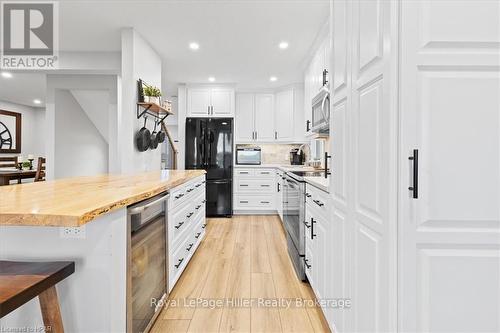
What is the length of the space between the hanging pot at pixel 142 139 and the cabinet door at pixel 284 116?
2.92 m

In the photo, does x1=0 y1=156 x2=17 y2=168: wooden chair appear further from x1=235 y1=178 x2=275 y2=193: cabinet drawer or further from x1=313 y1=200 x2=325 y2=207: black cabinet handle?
x1=313 y1=200 x2=325 y2=207: black cabinet handle

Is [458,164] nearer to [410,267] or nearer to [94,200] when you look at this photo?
[410,267]

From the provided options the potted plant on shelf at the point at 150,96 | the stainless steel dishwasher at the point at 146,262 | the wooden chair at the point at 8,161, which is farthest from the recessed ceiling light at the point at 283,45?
the wooden chair at the point at 8,161

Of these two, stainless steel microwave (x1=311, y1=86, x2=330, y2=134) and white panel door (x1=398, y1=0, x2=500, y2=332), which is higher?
stainless steel microwave (x1=311, y1=86, x2=330, y2=134)

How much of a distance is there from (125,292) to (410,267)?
1.21 meters

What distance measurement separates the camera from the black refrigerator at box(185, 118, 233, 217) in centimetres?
531

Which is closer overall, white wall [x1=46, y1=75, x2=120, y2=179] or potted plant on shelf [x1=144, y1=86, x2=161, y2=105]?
potted plant on shelf [x1=144, y1=86, x2=161, y2=105]

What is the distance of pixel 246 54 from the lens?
159 inches

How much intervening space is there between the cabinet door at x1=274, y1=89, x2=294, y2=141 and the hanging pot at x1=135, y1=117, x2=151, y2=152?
292 cm

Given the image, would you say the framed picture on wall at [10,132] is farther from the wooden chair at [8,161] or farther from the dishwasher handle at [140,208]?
the dishwasher handle at [140,208]

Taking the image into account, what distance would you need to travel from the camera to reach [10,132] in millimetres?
7781

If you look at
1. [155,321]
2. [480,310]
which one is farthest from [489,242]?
[155,321]

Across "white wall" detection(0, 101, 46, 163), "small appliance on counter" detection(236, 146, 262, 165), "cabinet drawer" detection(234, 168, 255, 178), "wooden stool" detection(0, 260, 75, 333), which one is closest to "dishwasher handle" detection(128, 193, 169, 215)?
"wooden stool" detection(0, 260, 75, 333)

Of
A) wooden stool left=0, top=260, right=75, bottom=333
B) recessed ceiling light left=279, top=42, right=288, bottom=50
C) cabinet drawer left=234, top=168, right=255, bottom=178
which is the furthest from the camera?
cabinet drawer left=234, top=168, right=255, bottom=178
